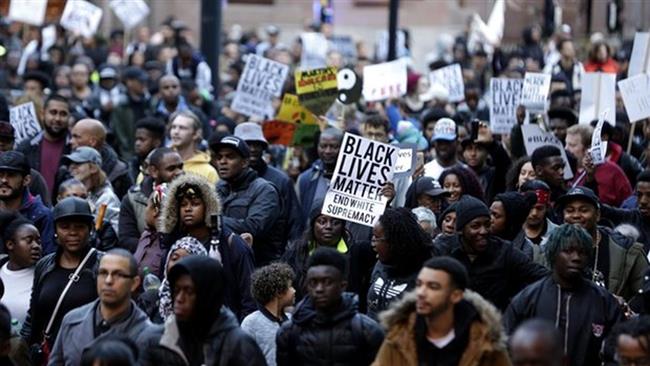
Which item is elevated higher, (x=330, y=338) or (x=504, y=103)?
(x=504, y=103)

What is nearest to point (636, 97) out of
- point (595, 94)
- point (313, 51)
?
point (595, 94)

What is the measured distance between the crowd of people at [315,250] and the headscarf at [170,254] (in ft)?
0.05

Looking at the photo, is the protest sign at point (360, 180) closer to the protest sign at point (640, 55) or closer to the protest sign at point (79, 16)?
the protest sign at point (640, 55)

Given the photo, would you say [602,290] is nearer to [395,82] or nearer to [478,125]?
[478,125]

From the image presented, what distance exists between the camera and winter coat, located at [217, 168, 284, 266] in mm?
13008

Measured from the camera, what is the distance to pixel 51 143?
15.8m

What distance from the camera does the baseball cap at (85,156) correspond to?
552 inches

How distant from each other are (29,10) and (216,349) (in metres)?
15.1

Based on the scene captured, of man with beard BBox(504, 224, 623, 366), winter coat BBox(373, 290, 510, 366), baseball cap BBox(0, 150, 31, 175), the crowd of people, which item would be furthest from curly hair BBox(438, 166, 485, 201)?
winter coat BBox(373, 290, 510, 366)

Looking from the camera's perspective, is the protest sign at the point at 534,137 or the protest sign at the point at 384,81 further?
the protest sign at the point at 384,81

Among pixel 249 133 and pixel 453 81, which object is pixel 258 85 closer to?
pixel 453 81

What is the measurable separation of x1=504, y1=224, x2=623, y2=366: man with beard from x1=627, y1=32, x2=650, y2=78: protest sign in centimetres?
694

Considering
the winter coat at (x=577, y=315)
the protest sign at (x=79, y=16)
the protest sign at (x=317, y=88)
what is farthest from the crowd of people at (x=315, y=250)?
the protest sign at (x=79, y=16)

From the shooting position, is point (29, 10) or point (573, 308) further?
point (29, 10)
